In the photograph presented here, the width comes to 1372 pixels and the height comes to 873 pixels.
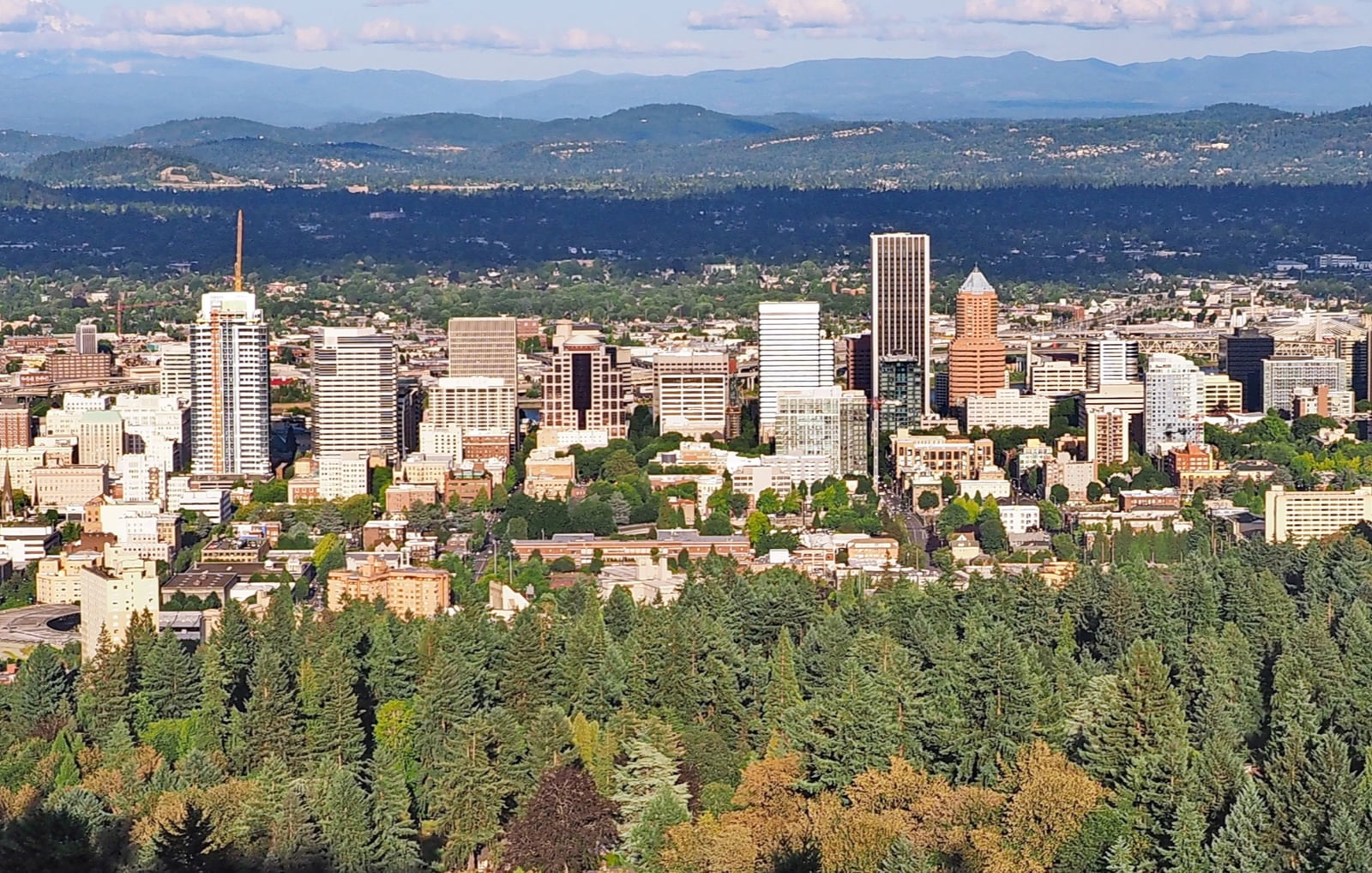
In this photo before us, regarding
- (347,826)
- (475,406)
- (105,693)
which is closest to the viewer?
(347,826)

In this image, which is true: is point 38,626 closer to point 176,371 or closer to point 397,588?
point 397,588

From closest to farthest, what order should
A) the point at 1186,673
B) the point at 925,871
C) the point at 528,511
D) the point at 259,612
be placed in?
the point at 925,871 < the point at 1186,673 < the point at 259,612 < the point at 528,511

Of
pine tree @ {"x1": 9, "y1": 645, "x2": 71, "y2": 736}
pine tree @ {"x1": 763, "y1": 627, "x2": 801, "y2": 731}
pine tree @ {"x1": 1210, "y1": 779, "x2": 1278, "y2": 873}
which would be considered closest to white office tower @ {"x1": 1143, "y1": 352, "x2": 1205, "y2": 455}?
pine tree @ {"x1": 763, "y1": 627, "x2": 801, "y2": 731}

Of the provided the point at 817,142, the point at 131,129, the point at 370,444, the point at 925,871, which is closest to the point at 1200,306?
the point at 370,444

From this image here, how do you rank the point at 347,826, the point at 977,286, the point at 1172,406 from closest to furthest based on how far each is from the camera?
the point at 347,826 < the point at 1172,406 < the point at 977,286

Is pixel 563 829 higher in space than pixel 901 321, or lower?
lower

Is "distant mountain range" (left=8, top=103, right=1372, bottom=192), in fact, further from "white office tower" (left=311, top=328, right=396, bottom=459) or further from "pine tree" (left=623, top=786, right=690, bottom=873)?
"pine tree" (left=623, top=786, right=690, bottom=873)

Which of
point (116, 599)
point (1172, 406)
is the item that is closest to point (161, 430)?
point (116, 599)

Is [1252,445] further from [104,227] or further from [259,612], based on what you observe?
[104,227]
